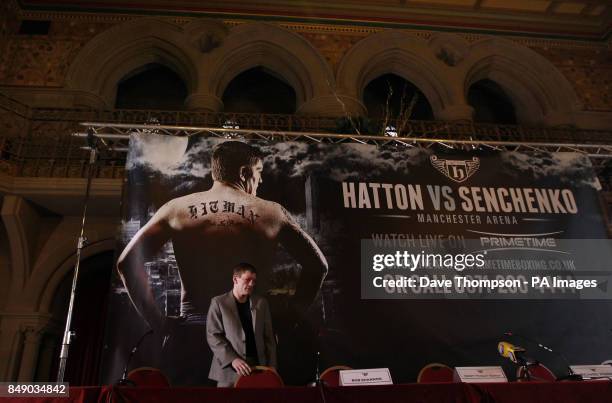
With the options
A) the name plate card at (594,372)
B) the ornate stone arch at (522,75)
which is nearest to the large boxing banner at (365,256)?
the name plate card at (594,372)

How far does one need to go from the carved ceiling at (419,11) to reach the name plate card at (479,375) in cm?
751

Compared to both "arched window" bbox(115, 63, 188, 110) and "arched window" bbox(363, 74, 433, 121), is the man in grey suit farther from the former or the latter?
"arched window" bbox(363, 74, 433, 121)

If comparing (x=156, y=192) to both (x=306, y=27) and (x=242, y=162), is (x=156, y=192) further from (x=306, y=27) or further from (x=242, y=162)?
(x=306, y=27)

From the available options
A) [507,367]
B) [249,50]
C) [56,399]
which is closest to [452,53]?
[249,50]

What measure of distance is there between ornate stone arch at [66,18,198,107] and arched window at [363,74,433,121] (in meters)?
3.69

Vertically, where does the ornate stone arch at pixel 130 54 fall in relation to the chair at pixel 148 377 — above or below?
above

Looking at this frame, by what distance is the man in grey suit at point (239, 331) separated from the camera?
451 cm

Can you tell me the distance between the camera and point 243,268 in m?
4.96

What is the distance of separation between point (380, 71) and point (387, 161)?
430 centimetres

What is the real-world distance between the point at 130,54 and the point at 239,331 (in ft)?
21.1

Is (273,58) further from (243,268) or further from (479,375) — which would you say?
(479,375)

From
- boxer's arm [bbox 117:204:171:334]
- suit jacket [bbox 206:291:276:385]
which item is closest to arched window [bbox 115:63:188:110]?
boxer's arm [bbox 117:204:171:334]

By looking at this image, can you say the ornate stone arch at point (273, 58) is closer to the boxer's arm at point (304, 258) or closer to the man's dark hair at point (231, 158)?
the man's dark hair at point (231, 158)

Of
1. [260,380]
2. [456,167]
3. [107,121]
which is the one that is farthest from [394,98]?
[260,380]
